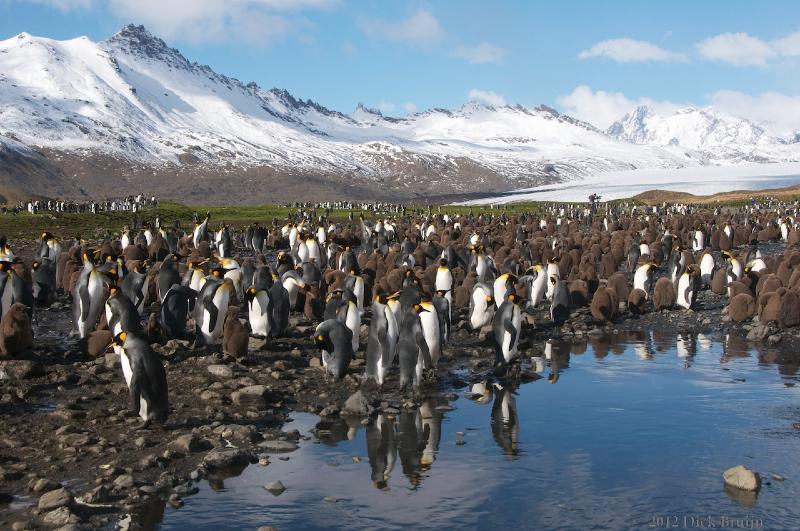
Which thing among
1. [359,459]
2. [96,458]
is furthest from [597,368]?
[96,458]

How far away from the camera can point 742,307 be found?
1395 cm

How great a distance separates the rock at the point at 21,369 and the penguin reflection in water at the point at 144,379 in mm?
1880

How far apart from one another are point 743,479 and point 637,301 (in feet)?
27.0

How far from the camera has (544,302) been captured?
53.3 feet

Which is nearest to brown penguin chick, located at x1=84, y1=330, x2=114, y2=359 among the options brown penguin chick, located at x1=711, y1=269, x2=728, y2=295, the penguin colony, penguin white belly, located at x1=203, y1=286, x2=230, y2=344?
the penguin colony

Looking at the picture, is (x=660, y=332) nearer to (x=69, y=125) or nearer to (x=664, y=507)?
(x=664, y=507)

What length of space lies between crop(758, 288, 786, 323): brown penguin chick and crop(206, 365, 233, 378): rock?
8327mm

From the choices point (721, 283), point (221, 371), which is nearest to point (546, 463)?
point (221, 371)

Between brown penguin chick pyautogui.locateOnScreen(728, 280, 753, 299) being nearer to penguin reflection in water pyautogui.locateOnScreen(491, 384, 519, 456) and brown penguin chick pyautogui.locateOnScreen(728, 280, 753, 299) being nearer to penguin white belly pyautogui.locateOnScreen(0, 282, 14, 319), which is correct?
penguin reflection in water pyautogui.locateOnScreen(491, 384, 519, 456)

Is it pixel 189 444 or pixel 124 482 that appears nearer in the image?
pixel 124 482

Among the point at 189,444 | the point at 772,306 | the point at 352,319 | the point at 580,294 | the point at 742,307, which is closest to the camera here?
the point at 189,444

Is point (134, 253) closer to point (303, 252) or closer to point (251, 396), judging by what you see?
point (303, 252)

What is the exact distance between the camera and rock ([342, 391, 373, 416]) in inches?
350

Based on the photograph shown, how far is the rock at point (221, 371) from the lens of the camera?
982cm
